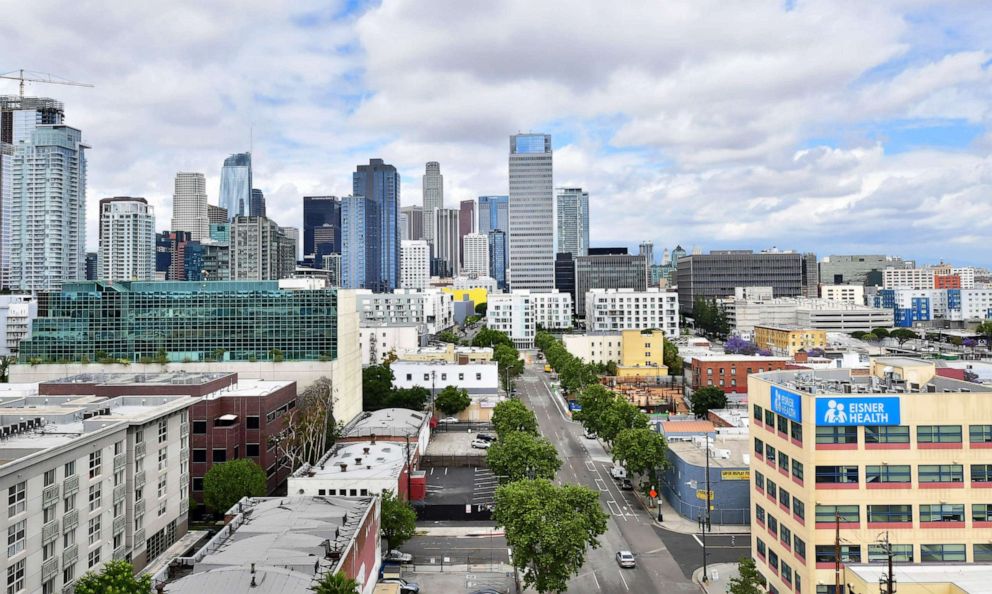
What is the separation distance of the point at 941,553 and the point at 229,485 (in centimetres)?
5392

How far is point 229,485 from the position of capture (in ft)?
204

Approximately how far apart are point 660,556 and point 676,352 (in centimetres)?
10228

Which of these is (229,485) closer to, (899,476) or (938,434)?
(899,476)

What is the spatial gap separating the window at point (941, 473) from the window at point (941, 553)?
3.72 metres

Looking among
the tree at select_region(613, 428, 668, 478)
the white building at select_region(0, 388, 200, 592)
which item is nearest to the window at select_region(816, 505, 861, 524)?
the tree at select_region(613, 428, 668, 478)

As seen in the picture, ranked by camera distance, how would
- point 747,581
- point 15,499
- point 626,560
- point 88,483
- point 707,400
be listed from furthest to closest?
point 707,400 → point 626,560 → point 88,483 → point 747,581 → point 15,499

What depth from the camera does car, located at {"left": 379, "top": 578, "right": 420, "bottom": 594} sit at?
47562 millimetres

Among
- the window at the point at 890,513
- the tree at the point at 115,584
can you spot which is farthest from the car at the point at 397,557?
the window at the point at 890,513

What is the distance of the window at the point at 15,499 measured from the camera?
36.2 meters

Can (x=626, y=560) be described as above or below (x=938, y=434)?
below

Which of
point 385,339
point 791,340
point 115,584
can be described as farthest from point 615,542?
point 791,340

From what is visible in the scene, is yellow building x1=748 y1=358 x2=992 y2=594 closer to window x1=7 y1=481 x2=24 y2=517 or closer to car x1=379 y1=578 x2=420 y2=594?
car x1=379 y1=578 x2=420 y2=594

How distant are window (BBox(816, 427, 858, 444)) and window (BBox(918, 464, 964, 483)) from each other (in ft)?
14.0

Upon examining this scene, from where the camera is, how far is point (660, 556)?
54062mm
